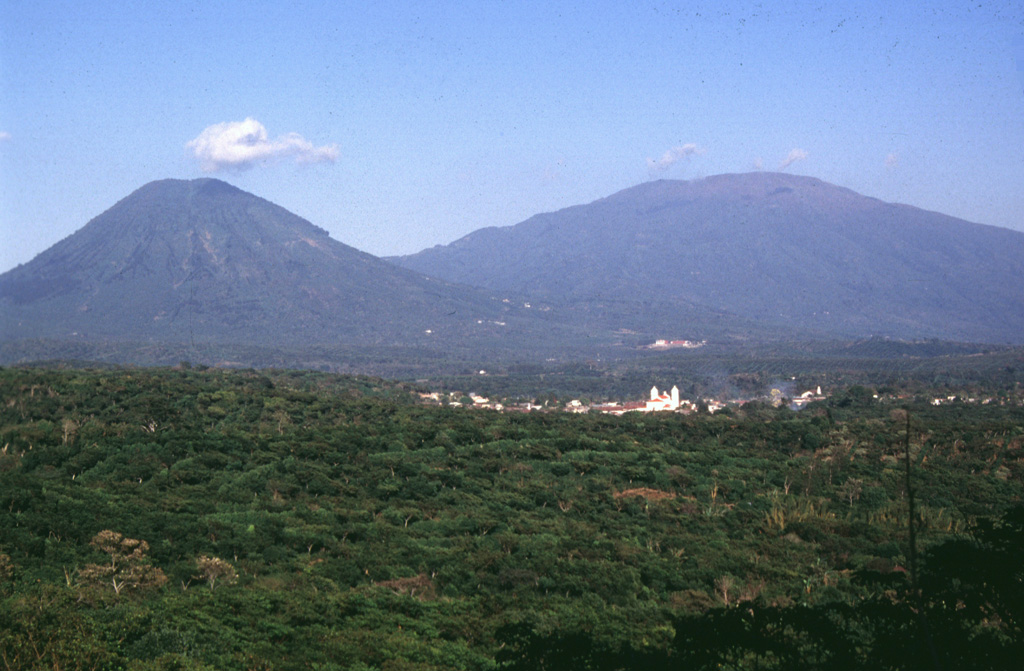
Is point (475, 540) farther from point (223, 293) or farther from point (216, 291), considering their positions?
point (216, 291)

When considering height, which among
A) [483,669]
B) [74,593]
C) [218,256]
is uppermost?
[218,256]

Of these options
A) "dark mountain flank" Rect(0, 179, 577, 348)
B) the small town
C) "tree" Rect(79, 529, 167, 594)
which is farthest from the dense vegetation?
"dark mountain flank" Rect(0, 179, 577, 348)

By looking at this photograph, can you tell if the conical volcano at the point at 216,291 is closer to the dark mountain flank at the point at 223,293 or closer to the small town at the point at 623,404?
the dark mountain flank at the point at 223,293

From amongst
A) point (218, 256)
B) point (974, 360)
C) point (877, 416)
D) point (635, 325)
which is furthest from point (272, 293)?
point (877, 416)

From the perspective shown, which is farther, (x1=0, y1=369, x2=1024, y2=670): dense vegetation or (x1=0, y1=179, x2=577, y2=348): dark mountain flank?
(x1=0, y1=179, x2=577, y2=348): dark mountain flank

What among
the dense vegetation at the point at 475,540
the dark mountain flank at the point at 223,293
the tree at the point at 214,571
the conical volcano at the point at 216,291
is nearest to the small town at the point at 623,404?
the dense vegetation at the point at 475,540

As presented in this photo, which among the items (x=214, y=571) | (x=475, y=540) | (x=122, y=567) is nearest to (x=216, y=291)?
(x=475, y=540)

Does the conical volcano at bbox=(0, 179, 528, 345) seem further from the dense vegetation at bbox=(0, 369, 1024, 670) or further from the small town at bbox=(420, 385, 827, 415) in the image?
the dense vegetation at bbox=(0, 369, 1024, 670)

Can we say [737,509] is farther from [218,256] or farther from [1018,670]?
[218,256]
